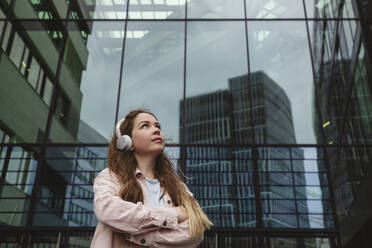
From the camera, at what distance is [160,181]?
1.66 metres

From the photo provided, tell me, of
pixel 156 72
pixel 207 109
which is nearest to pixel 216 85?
pixel 207 109

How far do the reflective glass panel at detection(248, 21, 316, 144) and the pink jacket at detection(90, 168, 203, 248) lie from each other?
575cm

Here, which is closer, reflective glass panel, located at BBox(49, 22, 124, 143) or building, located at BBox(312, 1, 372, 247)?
building, located at BBox(312, 1, 372, 247)

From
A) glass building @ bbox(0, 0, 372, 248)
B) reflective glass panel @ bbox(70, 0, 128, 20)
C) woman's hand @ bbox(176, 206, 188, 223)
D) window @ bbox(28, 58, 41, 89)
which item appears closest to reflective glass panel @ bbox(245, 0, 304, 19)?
glass building @ bbox(0, 0, 372, 248)

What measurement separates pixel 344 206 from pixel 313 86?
266 cm

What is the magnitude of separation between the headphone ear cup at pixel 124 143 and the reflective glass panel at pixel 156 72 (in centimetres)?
516

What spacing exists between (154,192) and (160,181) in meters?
0.09

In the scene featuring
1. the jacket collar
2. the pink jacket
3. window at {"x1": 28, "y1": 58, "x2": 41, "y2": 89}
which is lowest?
the pink jacket

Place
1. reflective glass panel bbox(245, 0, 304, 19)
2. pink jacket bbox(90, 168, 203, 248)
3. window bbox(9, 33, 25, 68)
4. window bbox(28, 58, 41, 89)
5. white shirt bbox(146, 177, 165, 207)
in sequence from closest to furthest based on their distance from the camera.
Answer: pink jacket bbox(90, 168, 203, 248)
white shirt bbox(146, 177, 165, 207)
window bbox(28, 58, 41, 89)
window bbox(9, 33, 25, 68)
reflective glass panel bbox(245, 0, 304, 19)

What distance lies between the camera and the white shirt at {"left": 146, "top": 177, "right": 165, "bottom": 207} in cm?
153

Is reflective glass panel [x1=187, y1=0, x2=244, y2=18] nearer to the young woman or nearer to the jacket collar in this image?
the young woman

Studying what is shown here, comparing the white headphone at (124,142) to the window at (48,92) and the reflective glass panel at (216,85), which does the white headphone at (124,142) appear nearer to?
the reflective glass panel at (216,85)

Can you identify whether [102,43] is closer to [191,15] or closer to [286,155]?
[191,15]

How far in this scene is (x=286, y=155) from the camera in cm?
683
